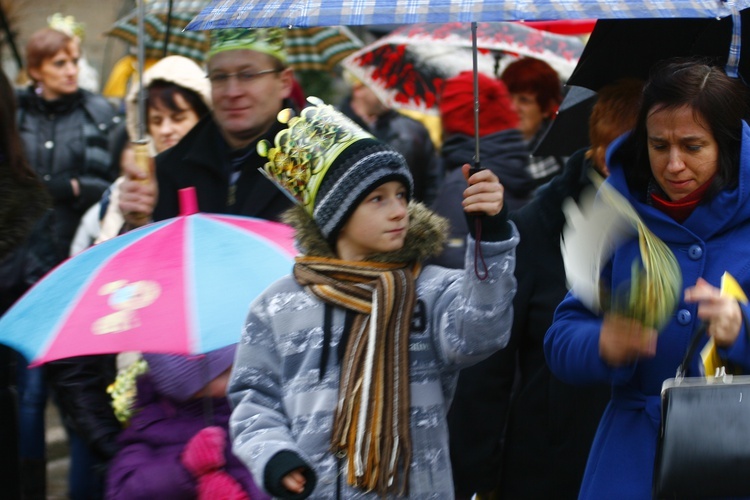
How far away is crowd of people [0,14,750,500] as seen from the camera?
129 inches

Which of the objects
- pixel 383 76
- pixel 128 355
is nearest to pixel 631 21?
pixel 128 355

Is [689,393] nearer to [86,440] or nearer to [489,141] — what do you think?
[86,440]

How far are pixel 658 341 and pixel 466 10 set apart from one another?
36.5 inches

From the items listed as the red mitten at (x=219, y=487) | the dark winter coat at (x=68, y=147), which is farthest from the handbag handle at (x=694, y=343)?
the dark winter coat at (x=68, y=147)

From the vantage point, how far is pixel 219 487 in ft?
13.0

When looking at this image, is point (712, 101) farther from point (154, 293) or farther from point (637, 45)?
point (154, 293)

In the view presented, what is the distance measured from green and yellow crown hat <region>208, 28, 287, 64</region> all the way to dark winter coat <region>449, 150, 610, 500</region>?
108 cm

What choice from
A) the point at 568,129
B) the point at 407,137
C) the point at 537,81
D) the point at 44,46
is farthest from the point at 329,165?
the point at 44,46

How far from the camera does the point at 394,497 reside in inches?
133

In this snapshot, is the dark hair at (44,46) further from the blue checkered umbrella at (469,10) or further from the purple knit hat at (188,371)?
the blue checkered umbrella at (469,10)

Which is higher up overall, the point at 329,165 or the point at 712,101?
the point at 712,101

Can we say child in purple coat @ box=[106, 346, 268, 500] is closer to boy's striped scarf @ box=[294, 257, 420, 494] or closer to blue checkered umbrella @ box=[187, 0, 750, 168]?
boy's striped scarf @ box=[294, 257, 420, 494]

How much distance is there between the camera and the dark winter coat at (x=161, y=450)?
407 centimetres

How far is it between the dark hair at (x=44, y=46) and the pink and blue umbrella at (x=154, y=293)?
468 cm
